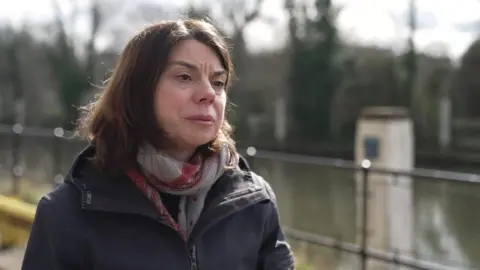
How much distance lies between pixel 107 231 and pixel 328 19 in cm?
2471

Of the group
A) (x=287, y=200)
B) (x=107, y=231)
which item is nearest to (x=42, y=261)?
(x=107, y=231)

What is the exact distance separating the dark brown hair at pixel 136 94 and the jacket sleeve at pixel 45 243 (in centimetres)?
14

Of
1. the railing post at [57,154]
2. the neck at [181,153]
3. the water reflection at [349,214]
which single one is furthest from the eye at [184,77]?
the railing post at [57,154]

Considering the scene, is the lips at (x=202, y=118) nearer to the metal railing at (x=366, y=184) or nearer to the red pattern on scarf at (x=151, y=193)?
the red pattern on scarf at (x=151, y=193)

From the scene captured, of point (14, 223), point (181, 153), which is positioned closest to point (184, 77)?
point (181, 153)

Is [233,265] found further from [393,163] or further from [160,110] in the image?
[393,163]

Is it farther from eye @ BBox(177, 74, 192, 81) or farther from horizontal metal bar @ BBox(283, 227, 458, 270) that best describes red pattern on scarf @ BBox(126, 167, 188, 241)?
horizontal metal bar @ BBox(283, 227, 458, 270)

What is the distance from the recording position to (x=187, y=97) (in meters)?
1.27

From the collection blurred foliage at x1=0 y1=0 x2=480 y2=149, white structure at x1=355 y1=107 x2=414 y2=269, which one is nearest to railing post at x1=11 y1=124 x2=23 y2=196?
white structure at x1=355 y1=107 x2=414 y2=269

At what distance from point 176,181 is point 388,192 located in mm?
4049

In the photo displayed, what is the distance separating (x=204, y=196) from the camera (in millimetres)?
1318

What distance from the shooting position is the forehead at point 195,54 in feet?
4.19

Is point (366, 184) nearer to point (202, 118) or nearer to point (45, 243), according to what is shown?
point (202, 118)

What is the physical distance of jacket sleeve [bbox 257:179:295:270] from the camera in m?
1.39
